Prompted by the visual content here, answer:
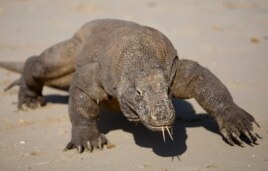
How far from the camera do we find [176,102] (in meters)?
8.11

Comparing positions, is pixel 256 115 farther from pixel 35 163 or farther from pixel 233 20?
pixel 233 20

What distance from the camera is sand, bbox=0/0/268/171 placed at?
618 cm

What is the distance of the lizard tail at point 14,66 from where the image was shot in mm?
9962

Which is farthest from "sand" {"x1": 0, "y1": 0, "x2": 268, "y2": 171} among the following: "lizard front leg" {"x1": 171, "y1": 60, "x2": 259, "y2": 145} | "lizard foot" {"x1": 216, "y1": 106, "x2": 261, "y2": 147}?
"lizard front leg" {"x1": 171, "y1": 60, "x2": 259, "y2": 145}

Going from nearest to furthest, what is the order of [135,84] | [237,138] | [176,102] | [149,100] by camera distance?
[149,100]
[135,84]
[237,138]
[176,102]

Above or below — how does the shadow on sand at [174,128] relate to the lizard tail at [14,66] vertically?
above

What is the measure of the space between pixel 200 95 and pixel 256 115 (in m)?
1.14

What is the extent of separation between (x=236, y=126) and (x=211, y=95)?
494mm

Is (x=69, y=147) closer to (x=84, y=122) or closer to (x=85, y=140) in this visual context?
(x=85, y=140)

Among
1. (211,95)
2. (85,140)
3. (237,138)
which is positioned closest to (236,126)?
(237,138)

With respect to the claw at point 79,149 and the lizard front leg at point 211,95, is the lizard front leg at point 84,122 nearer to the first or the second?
Result: the claw at point 79,149

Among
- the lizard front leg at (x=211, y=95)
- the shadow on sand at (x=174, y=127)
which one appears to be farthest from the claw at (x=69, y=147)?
the lizard front leg at (x=211, y=95)

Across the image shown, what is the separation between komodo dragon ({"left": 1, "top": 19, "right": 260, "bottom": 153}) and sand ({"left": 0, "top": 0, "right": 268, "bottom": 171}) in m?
0.29

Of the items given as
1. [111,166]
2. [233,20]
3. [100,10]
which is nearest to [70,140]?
[111,166]
